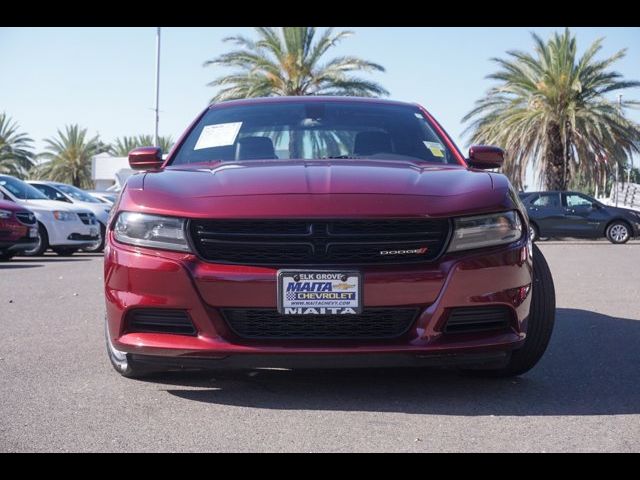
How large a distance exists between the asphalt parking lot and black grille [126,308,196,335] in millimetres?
332

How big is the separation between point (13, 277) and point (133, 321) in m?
7.91

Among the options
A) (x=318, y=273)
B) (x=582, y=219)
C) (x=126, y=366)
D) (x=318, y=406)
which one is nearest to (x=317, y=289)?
(x=318, y=273)

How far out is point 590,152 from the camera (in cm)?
3009

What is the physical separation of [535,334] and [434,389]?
1.80 feet

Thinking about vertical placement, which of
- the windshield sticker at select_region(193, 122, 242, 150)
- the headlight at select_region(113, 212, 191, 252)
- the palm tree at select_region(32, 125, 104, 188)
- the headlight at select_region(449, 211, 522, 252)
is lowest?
the palm tree at select_region(32, 125, 104, 188)

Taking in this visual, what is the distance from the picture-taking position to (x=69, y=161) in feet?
184

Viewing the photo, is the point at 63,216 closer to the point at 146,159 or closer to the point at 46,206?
the point at 46,206

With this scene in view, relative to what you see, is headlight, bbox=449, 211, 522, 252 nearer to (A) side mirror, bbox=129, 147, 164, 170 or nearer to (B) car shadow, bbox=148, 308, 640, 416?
(B) car shadow, bbox=148, 308, 640, 416

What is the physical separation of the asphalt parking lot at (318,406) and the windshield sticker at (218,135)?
137 centimetres

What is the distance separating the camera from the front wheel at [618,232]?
24.6 m

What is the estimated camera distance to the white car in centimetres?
1633

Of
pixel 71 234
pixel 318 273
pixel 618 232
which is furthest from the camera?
pixel 618 232

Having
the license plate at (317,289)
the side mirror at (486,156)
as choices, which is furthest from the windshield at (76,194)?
the license plate at (317,289)

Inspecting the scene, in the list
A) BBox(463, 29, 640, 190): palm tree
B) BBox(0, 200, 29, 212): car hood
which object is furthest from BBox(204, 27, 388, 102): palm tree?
BBox(0, 200, 29, 212): car hood
